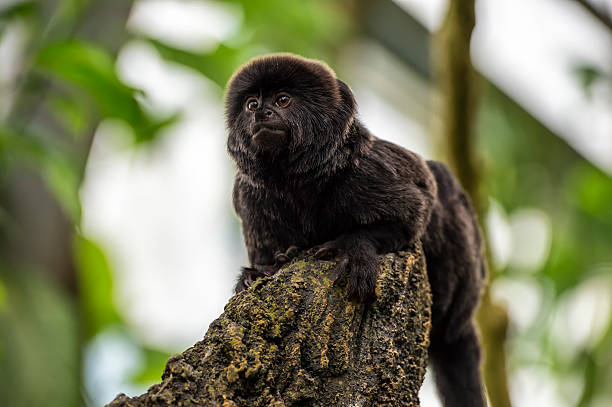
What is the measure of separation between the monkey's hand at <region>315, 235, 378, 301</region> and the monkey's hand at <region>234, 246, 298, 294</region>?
157mm

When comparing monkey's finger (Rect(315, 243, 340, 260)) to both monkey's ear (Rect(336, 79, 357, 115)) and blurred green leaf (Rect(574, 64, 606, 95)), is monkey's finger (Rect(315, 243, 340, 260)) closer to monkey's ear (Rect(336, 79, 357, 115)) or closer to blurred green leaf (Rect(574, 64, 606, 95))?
monkey's ear (Rect(336, 79, 357, 115))

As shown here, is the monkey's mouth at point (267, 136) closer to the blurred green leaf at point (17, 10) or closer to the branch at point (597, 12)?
the blurred green leaf at point (17, 10)

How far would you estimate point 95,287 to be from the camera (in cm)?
677

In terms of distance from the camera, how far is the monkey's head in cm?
277

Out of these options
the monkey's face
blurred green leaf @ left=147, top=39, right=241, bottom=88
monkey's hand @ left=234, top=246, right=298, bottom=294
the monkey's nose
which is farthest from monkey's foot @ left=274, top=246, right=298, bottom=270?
blurred green leaf @ left=147, top=39, right=241, bottom=88

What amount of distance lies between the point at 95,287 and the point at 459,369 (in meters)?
4.30

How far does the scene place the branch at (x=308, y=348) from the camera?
2.00 m

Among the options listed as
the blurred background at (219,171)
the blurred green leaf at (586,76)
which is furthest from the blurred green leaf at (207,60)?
the blurred green leaf at (586,76)

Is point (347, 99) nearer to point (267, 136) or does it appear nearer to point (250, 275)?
point (267, 136)

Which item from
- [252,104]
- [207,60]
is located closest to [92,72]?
[207,60]

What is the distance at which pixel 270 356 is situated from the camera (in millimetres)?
2127

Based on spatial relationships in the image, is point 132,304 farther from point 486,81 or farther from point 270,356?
point 270,356

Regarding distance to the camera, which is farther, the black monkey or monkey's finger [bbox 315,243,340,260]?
the black monkey

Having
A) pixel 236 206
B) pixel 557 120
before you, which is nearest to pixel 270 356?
pixel 236 206
